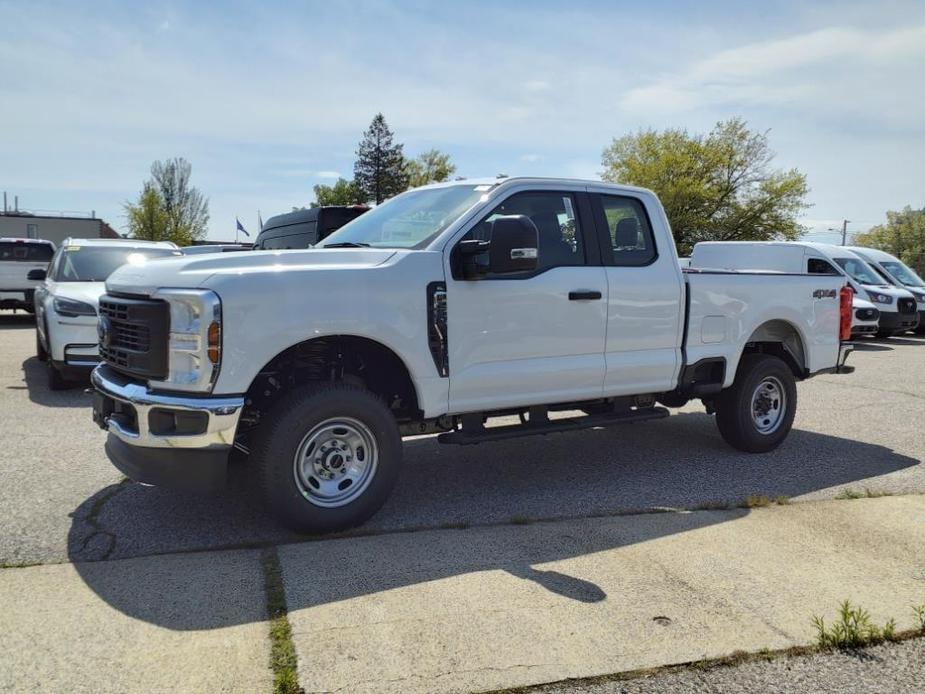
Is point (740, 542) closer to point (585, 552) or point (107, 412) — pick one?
point (585, 552)

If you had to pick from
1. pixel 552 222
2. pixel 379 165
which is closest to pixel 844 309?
pixel 552 222

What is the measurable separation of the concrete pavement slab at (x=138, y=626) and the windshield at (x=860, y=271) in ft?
57.9

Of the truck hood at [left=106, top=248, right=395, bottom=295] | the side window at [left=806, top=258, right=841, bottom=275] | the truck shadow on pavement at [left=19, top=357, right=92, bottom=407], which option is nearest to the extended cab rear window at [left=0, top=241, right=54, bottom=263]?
the truck shadow on pavement at [left=19, top=357, right=92, bottom=407]

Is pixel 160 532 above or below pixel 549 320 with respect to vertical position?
below

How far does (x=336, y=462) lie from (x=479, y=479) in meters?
1.59

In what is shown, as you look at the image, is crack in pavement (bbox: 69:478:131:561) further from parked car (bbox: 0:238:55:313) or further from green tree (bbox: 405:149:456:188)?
green tree (bbox: 405:149:456:188)

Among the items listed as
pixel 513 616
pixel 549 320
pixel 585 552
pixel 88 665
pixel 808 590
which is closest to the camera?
pixel 88 665

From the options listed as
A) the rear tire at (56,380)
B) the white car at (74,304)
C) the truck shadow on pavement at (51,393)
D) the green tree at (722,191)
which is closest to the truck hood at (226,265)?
the white car at (74,304)

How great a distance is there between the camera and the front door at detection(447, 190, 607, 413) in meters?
5.04

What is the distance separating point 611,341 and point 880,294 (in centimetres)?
1474

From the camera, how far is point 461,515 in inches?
202

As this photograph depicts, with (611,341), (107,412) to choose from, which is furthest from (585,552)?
(107,412)

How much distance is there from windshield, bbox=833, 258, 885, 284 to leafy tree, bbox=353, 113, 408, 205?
6019 cm

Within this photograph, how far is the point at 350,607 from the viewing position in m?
3.69
